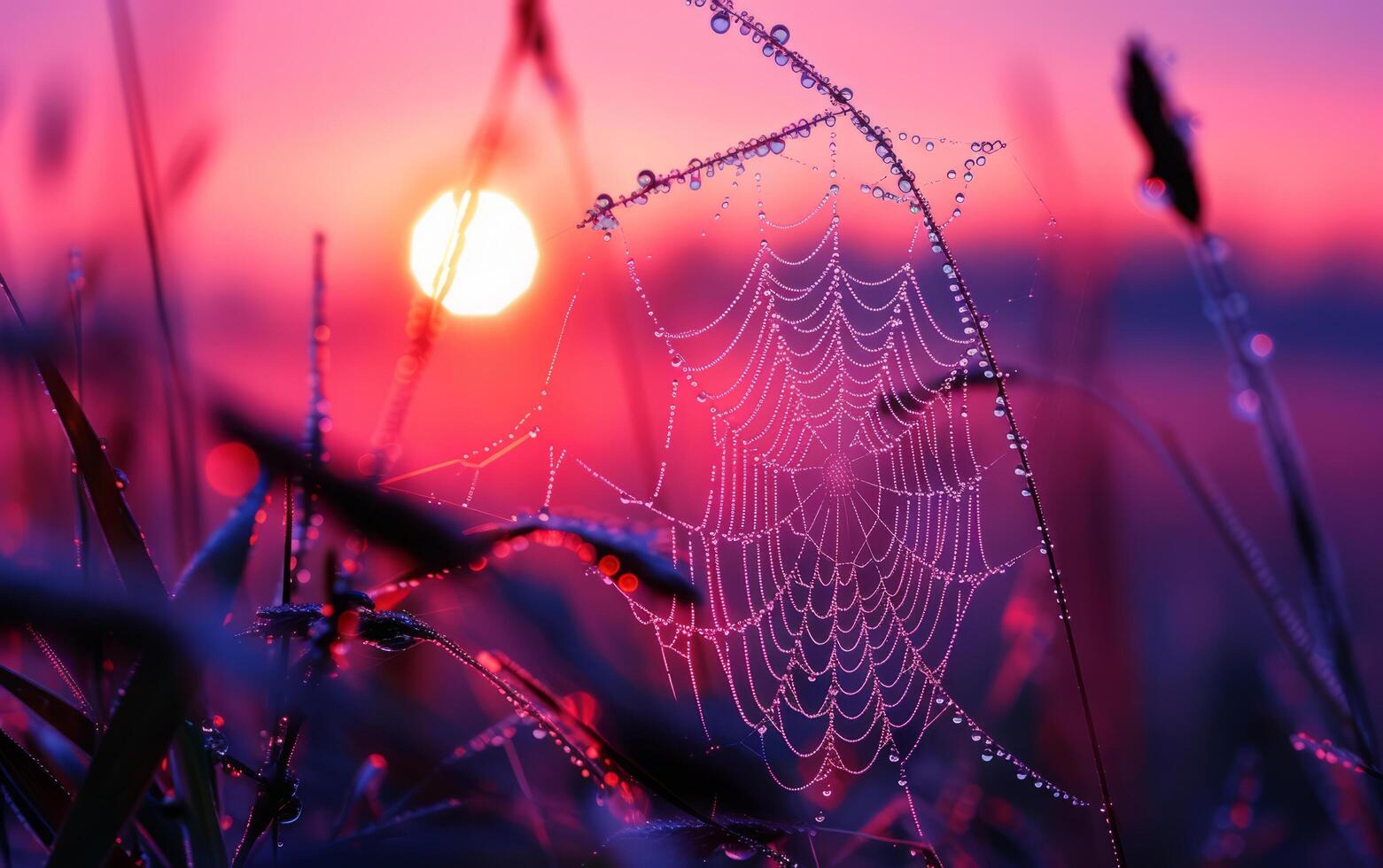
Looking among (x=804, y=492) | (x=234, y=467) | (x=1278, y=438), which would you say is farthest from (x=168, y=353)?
(x=804, y=492)

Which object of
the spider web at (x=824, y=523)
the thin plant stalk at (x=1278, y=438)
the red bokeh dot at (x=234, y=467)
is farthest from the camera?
→ the spider web at (x=824, y=523)

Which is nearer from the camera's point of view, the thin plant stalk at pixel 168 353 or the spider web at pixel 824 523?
the thin plant stalk at pixel 168 353

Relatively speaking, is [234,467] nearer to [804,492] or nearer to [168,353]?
[168,353]

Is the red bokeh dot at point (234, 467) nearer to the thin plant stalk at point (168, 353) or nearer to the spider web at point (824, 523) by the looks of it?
the thin plant stalk at point (168, 353)

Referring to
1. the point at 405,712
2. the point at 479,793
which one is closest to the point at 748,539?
the point at 405,712

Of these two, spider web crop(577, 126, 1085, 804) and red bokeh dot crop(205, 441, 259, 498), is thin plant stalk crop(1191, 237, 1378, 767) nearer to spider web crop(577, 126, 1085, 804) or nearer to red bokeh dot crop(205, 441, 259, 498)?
red bokeh dot crop(205, 441, 259, 498)

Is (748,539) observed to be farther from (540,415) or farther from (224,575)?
(224,575)

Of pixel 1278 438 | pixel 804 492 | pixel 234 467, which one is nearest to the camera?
pixel 234 467

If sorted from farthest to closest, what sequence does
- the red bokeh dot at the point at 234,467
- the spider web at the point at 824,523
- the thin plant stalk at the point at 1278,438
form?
1. the spider web at the point at 824,523
2. the thin plant stalk at the point at 1278,438
3. the red bokeh dot at the point at 234,467
